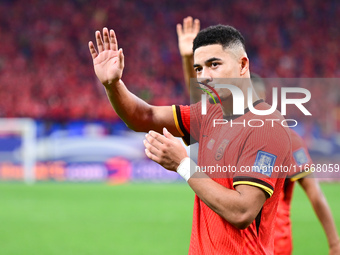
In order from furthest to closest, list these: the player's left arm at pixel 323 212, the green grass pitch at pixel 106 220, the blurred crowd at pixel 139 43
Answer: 1. the blurred crowd at pixel 139 43
2. the green grass pitch at pixel 106 220
3. the player's left arm at pixel 323 212

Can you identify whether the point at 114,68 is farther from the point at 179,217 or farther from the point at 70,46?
the point at 70,46

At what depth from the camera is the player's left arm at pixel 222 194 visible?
84.5 inches

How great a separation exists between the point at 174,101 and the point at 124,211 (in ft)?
28.0

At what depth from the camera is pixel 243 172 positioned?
219 cm

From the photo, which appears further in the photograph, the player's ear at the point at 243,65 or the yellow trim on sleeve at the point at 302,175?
the yellow trim on sleeve at the point at 302,175

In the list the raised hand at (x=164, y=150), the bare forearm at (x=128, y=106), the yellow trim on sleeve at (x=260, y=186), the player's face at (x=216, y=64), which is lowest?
the yellow trim on sleeve at (x=260, y=186)

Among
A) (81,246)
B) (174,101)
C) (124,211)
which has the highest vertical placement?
(174,101)

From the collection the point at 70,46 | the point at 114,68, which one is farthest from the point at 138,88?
the point at 114,68

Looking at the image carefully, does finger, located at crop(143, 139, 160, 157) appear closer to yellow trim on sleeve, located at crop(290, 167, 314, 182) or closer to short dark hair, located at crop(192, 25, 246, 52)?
short dark hair, located at crop(192, 25, 246, 52)

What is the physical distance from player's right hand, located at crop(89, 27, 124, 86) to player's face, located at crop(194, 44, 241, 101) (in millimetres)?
470

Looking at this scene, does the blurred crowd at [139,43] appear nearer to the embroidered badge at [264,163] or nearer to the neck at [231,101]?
the neck at [231,101]

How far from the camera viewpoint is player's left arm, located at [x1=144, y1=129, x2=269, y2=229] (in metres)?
2.15

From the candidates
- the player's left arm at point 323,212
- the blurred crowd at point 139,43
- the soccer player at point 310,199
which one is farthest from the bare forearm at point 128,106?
the blurred crowd at point 139,43

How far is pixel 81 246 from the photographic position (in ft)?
23.1
